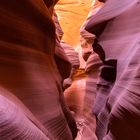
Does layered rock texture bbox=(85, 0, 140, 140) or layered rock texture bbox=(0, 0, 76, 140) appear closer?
layered rock texture bbox=(0, 0, 76, 140)

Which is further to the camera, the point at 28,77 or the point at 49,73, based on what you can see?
the point at 49,73

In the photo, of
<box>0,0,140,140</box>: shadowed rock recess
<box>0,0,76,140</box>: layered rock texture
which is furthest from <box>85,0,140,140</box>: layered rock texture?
<box>0,0,76,140</box>: layered rock texture

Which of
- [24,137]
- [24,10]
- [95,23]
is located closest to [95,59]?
[95,23]

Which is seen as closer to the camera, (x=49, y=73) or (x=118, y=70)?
(x=118, y=70)

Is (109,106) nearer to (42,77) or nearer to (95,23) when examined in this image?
(42,77)

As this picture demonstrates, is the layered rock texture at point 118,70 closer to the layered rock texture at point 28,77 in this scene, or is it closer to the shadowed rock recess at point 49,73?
the shadowed rock recess at point 49,73

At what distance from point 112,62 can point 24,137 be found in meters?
0.47

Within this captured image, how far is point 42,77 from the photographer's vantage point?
896 millimetres

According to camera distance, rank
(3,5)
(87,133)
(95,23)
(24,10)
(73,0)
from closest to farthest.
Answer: (3,5)
(24,10)
(95,23)
(87,133)
(73,0)

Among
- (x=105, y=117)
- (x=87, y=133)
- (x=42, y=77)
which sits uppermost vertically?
(x=42, y=77)

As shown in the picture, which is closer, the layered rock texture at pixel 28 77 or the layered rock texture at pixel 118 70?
the layered rock texture at pixel 28 77

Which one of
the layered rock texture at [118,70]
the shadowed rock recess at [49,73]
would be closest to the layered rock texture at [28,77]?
the shadowed rock recess at [49,73]

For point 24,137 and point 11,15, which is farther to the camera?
point 11,15

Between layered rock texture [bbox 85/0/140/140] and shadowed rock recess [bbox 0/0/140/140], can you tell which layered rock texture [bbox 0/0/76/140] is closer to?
shadowed rock recess [bbox 0/0/140/140]
